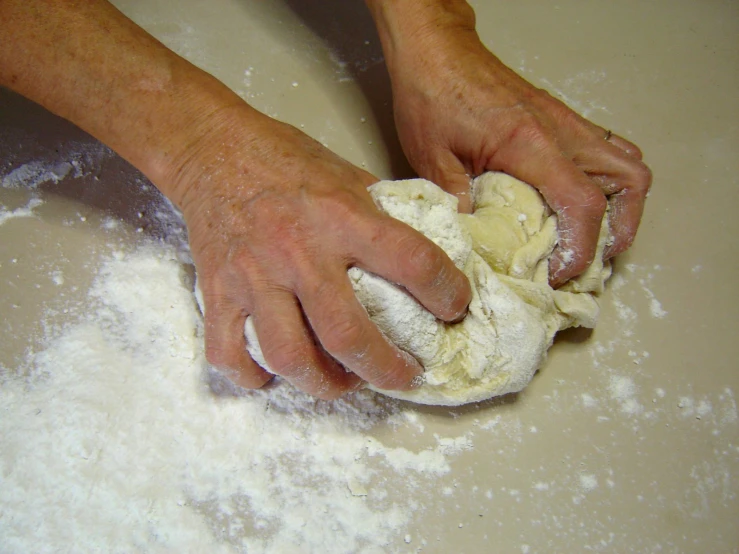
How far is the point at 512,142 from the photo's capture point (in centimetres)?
121

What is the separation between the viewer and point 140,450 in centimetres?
115

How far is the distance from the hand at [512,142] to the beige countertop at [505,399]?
205mm

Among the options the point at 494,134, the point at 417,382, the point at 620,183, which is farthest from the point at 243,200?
the point at 620,183

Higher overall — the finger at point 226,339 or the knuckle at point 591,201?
the knuckle at point 591,201

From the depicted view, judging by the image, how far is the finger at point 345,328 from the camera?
0.94m

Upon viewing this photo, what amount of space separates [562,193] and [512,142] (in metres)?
0.16

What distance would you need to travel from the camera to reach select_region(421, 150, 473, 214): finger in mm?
1323

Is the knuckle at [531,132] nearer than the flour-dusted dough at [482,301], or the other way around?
the flour-dusted dough at [482,301]

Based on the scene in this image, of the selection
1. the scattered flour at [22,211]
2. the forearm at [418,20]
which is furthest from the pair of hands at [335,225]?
the scattered flour at [22,211]

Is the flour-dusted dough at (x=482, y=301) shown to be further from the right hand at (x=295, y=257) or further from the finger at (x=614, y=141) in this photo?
the finger at (x=614, y=141)

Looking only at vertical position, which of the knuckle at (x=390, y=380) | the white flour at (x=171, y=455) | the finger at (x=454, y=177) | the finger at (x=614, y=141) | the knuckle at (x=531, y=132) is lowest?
the white flour at (x=171, y=455)

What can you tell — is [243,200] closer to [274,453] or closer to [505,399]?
[274,453]

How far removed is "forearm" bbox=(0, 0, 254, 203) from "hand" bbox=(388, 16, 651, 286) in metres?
0.50

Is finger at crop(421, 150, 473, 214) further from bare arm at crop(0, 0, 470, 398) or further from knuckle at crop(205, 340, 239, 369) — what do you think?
knuckle at crop(205, 340, 239, 369)
